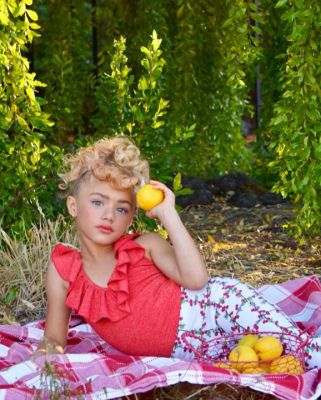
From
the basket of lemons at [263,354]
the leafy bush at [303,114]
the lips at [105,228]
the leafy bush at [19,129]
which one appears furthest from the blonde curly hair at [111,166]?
the leafy bush at [303,114]

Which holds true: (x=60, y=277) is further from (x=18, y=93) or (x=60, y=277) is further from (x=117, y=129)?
(x=117, y=129)

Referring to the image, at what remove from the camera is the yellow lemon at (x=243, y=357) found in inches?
105

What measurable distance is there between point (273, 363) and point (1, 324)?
1.14 m

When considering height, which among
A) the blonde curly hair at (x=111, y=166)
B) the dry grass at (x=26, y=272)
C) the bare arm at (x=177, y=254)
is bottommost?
the dry grass at (x=26, y=272)

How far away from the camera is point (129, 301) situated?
289cm

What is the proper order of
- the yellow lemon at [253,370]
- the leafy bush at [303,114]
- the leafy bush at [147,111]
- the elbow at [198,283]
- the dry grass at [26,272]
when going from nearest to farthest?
1. the yellow lemon at [253,370]
2. the elbow at [198,283]
3. the dry grass at [26,272]
4. the leafy bush at [303,114]
5. the leafy bush at [147,111]

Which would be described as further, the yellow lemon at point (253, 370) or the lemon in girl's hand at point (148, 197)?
the lemon in girl's hand at point (148, 197)

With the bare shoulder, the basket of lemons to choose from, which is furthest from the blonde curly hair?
the basket of lemons

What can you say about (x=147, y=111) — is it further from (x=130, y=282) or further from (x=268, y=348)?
(x=268, y=348)

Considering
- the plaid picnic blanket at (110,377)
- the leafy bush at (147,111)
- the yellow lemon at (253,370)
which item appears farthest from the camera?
the leafy bush at (147,111)

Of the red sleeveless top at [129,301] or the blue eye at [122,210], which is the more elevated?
the blue eye at [122,210]

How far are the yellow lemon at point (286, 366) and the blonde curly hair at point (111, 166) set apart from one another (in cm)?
65

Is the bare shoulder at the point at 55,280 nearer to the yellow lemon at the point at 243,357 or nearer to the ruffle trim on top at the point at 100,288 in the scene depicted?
the ruffle trim on top at the point at 100,288

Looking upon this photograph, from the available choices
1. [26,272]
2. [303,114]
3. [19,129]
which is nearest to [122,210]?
[26,272]
